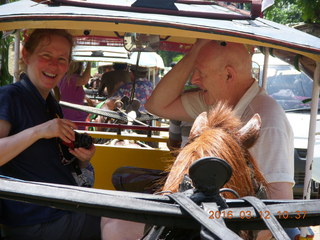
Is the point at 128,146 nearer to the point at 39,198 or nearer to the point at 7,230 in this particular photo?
the point at 7,230

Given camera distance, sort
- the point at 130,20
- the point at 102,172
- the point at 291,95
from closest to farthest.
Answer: the point at 130,20, the point at 102,172, the point at 291,95

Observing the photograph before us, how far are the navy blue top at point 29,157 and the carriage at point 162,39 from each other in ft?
1.17

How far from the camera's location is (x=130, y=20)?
1.97m

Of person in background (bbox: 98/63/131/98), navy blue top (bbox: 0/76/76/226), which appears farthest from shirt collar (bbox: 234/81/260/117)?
person in background (bbox: 98/63/131/98)

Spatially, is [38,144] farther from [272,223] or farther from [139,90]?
[139,90]

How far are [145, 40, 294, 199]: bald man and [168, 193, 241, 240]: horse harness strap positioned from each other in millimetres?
1138

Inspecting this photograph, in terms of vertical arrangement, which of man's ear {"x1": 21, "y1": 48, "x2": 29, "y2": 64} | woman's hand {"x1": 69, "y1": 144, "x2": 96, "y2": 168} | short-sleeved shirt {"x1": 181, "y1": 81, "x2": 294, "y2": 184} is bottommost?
woman's hand {"x1": 69, "y1": 144, "x2": 96, "y2": 168}

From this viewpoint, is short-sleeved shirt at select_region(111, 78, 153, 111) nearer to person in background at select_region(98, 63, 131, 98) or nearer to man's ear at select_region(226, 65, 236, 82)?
person in background at select_region(98, 63, 131, 98)

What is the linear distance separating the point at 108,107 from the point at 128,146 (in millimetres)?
1802

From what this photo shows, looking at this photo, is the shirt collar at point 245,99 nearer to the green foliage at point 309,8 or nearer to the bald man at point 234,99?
the bald man at point 234,99

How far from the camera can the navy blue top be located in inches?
92.3

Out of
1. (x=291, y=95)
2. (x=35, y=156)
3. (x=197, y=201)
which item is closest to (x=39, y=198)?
(x=197, y=201)

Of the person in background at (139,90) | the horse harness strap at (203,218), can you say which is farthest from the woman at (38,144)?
the person in background at (139,90)

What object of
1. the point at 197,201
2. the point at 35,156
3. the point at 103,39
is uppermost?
the point at 103,39
